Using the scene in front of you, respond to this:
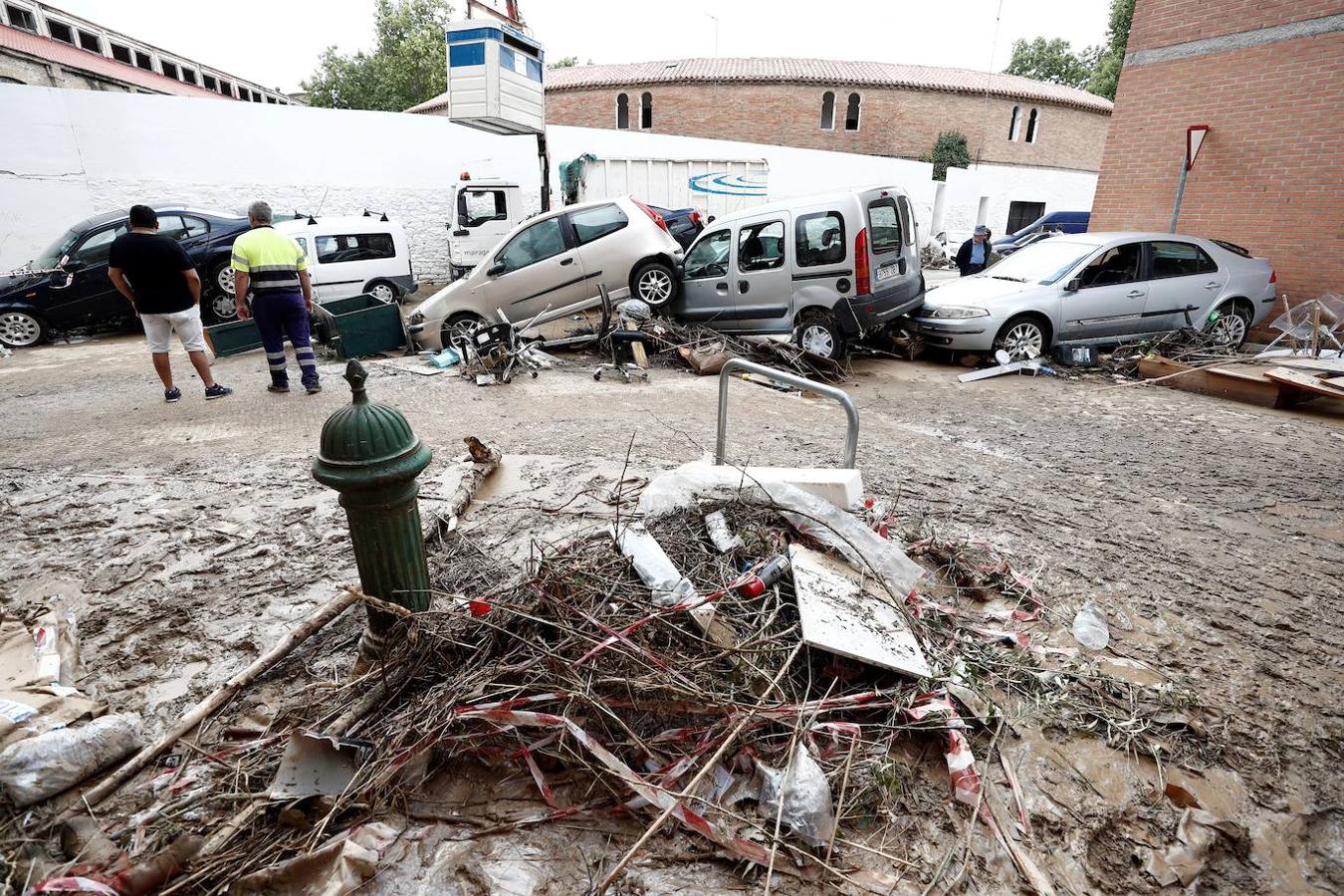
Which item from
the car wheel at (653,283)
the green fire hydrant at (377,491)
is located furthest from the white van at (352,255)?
the green fire hydrant at (377,491)

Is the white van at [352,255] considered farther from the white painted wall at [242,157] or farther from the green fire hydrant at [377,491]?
A: the green fire hydrant at [377,491]

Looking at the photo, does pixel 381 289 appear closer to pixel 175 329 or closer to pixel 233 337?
pixel 233 337

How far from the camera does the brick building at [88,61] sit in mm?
21281

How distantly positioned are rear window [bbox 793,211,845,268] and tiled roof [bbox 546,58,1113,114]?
27.9 m

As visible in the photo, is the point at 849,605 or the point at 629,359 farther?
the point at 629,359

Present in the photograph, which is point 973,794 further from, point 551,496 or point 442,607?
point 551,496

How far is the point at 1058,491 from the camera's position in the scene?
14.2ft

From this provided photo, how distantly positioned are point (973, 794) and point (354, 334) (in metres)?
8.30

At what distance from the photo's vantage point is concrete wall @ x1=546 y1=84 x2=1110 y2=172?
3172 cm

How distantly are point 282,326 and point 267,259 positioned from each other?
0.63m

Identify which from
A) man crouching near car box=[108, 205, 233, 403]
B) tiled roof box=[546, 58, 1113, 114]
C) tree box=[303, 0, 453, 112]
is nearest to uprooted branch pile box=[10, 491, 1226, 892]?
man crouching near car box=[108, 205, 233, 403]

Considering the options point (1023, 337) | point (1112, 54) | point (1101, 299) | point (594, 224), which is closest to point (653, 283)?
point (594, 224)

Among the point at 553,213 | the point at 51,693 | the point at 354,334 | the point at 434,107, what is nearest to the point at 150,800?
the point at 51,693

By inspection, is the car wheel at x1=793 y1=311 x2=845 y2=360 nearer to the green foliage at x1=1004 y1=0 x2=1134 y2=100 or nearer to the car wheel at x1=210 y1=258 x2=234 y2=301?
the car wheel at x1=210 y1=258 x2=234 y2=301
